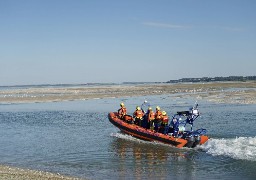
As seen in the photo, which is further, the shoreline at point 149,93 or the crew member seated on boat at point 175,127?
the shoreline at point 149,93

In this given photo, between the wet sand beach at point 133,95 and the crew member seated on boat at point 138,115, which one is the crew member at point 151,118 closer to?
the crew member seated on boat at point 138,115

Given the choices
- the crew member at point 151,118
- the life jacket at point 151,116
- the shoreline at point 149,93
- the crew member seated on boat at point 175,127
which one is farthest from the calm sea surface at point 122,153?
the shoreline at point 149,93

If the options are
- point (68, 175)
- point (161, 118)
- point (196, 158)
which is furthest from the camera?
point (161, 118)

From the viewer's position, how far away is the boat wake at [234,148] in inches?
571

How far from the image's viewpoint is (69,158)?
14.9 m

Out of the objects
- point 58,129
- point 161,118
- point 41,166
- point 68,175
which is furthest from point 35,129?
point 68,175

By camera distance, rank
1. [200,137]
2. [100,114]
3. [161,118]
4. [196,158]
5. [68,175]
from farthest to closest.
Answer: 1. [100,114]
2. [161,118]
3. [200,137]
4. [196,158]
5. [68,175]

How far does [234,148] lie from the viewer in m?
15.5

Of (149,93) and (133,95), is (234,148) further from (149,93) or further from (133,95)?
(149,93)

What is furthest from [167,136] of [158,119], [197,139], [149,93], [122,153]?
[149,93]

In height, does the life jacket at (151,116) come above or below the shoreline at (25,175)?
above

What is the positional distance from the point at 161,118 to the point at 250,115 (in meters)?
9.39

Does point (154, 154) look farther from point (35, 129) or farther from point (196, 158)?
point (35, 129)

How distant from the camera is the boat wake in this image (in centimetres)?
1450
